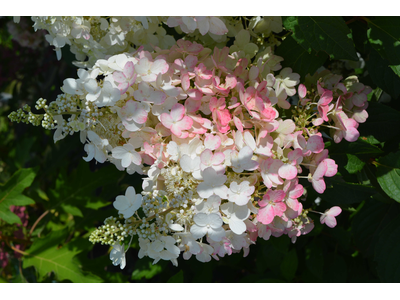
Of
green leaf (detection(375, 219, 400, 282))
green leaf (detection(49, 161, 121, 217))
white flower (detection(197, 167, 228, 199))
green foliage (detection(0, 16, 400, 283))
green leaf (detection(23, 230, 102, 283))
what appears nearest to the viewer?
white flower (detection(197, 167, 228, 199))

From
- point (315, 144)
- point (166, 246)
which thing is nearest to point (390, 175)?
point (315, 144)

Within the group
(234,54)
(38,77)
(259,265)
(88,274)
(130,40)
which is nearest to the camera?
(234,54)

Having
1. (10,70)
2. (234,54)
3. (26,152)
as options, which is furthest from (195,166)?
(10,70)

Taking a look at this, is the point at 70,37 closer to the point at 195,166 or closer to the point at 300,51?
the point at 195,166

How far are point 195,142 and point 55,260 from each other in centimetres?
130

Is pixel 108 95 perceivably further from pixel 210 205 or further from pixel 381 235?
pixel 381 235

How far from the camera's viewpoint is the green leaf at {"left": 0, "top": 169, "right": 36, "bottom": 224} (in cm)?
163

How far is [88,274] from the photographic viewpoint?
155 cm

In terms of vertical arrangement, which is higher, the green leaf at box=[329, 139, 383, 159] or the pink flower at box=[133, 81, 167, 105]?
the pink flower at box=[133, 81, 167, 105]

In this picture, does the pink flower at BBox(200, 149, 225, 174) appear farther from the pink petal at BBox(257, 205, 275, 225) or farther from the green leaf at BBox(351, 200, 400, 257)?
the green leaf at BBox(351, 200, 400, 257)

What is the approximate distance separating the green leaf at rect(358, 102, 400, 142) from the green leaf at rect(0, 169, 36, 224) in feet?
5.01

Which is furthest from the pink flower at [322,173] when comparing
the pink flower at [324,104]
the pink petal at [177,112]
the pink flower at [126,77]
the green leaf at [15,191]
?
the green leaf at [15,191]

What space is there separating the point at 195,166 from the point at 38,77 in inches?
112

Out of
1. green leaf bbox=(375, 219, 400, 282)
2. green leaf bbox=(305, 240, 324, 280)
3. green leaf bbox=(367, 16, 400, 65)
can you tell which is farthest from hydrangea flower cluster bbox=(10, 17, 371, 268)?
green leaf bbox=(305, 240, 324, 280)
